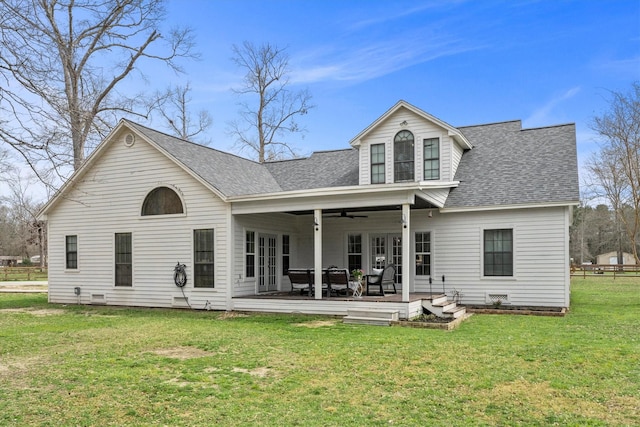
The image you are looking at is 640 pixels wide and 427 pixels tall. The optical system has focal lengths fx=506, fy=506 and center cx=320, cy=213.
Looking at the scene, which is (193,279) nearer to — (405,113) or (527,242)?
(405,113)

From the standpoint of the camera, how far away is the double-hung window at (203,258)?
14.3m

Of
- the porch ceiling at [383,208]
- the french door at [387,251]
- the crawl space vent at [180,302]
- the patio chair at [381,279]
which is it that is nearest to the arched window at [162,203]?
the crawl space vent at [180,302]

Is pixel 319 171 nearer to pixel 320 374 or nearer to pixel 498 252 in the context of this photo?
pixel 498 252

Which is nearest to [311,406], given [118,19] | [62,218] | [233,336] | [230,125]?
[233,336]

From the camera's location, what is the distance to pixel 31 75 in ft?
22.8

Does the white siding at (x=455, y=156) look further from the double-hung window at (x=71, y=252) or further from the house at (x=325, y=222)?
the double-hung window at (x=71, y=252)

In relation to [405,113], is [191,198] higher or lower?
lower

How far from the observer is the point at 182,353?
8.14 m

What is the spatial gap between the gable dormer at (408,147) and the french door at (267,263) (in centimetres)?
361

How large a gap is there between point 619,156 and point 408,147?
88.1 feet

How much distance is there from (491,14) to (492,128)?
150 inches

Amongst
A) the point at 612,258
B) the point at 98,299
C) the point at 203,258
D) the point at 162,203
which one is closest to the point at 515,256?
the point at 203,258

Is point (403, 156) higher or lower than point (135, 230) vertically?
higher

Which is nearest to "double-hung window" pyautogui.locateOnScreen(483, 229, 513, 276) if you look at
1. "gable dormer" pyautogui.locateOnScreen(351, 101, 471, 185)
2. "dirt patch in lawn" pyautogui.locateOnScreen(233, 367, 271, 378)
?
"gable dormer" pyautogui.locateOnScreen(351, 101, 471, 185)
